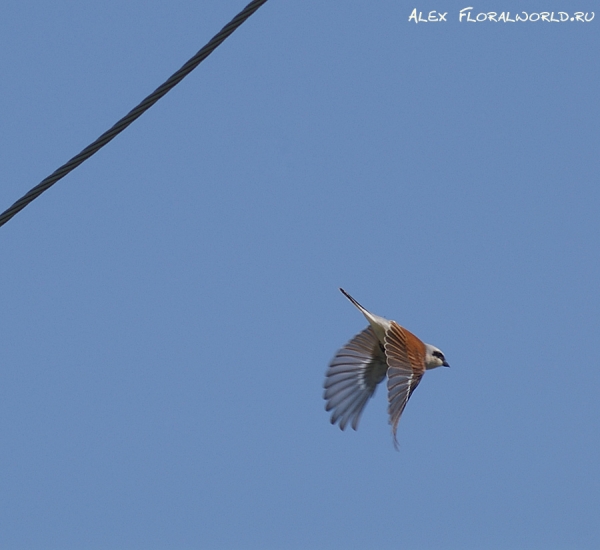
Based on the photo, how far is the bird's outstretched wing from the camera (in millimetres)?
7430

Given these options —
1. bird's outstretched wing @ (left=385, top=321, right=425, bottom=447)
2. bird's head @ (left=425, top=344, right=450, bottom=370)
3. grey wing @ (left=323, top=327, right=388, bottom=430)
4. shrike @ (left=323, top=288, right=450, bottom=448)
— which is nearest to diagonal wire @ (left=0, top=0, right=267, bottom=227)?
bird's outstretched wing @ (left=385, top=321, right=425, bottom=447)

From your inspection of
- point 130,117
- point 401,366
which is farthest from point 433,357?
point 130,117

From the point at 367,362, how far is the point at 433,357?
59 cm

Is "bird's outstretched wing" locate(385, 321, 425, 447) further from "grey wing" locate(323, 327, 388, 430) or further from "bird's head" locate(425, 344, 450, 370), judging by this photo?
"grey wing" locate(323, 327, 388, 430)

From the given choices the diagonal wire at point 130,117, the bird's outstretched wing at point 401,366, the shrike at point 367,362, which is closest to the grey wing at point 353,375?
the shrike at point 367,362

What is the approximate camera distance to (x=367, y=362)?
8562 mm

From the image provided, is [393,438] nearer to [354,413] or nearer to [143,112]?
[354,413]

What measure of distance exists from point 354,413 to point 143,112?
499 cm

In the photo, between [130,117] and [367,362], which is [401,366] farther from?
[130,117]

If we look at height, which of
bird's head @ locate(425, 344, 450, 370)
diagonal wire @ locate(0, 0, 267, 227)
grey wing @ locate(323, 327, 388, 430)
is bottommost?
diagonal wire @ locate(0, 0, 267, 227)

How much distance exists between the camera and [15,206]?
161 inches

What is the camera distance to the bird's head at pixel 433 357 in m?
8.57

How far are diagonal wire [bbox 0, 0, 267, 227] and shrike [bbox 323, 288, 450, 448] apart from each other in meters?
4.01

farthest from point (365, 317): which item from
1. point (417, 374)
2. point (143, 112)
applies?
point (143, 112)
